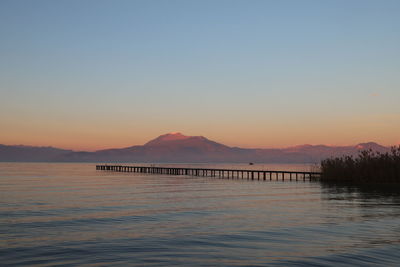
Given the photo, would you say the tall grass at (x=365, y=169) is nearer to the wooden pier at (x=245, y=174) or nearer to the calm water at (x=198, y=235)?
the wooden pier at (x=245, y=174)

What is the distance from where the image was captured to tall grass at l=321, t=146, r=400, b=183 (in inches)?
1821

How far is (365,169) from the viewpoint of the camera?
161 feet

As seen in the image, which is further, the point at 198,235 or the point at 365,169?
the point at 365,169

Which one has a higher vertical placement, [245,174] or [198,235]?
[198,235]

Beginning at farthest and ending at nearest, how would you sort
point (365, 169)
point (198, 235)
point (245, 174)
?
point (245, 174) < point (365, 169) < point (198, 235)

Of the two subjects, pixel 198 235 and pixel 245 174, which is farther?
pixel 245 174

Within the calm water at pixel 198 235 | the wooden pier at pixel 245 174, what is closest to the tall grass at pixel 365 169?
the wooden pier at pixel 245 174

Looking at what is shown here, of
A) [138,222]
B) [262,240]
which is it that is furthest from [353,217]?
[138,222]

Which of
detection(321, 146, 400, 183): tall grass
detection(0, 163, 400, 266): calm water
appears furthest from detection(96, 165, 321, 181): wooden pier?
detection(0, 163, 400, 266): calm water

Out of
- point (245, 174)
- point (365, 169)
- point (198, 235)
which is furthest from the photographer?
point (245, 174)

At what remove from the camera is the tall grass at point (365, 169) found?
46.2 metres

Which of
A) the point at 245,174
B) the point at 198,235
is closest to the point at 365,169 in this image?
the point at 198,235

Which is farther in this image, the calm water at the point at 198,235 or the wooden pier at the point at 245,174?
the wooden pier at the point at 245,174

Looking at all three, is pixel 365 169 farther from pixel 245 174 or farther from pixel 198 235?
pixel 245 174
